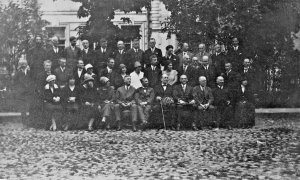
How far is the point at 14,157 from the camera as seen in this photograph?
428 inches

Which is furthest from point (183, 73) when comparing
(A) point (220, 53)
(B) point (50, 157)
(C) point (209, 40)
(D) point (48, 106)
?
(B) point (50, 157)

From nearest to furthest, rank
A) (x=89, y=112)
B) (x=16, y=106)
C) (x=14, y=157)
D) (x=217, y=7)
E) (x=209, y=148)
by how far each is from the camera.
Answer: (x=14, y=157)
(x=209, y=148)
(x=89, y=112)
(x=217, y=7)
(x=16, y=106)

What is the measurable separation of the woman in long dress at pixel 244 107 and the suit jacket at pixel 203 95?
0.74m

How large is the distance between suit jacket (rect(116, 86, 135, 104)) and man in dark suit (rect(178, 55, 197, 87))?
1482 millimetres

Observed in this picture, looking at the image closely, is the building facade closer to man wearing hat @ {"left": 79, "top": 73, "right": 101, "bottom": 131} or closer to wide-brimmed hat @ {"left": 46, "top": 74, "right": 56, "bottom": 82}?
man wearing hat @ {"left": 79, "top": 73, "right": 101, "bottom": 131}

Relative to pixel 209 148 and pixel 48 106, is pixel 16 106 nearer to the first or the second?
pixel 48 106

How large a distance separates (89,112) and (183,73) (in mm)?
2707

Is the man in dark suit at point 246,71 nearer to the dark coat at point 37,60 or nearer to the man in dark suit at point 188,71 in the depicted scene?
the man in dark suit at point 188,71

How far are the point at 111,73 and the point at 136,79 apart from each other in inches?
27.0

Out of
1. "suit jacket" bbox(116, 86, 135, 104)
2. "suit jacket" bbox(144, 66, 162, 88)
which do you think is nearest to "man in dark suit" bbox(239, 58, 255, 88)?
"suit jacket" bbox(144, 66, 162, 88)

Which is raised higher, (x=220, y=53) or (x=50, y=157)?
(x=220, y=53)

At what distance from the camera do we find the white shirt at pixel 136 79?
16936mm

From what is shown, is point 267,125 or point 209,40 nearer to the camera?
point 267,125

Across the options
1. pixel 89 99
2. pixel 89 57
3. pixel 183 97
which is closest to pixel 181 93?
pixel 183 97
